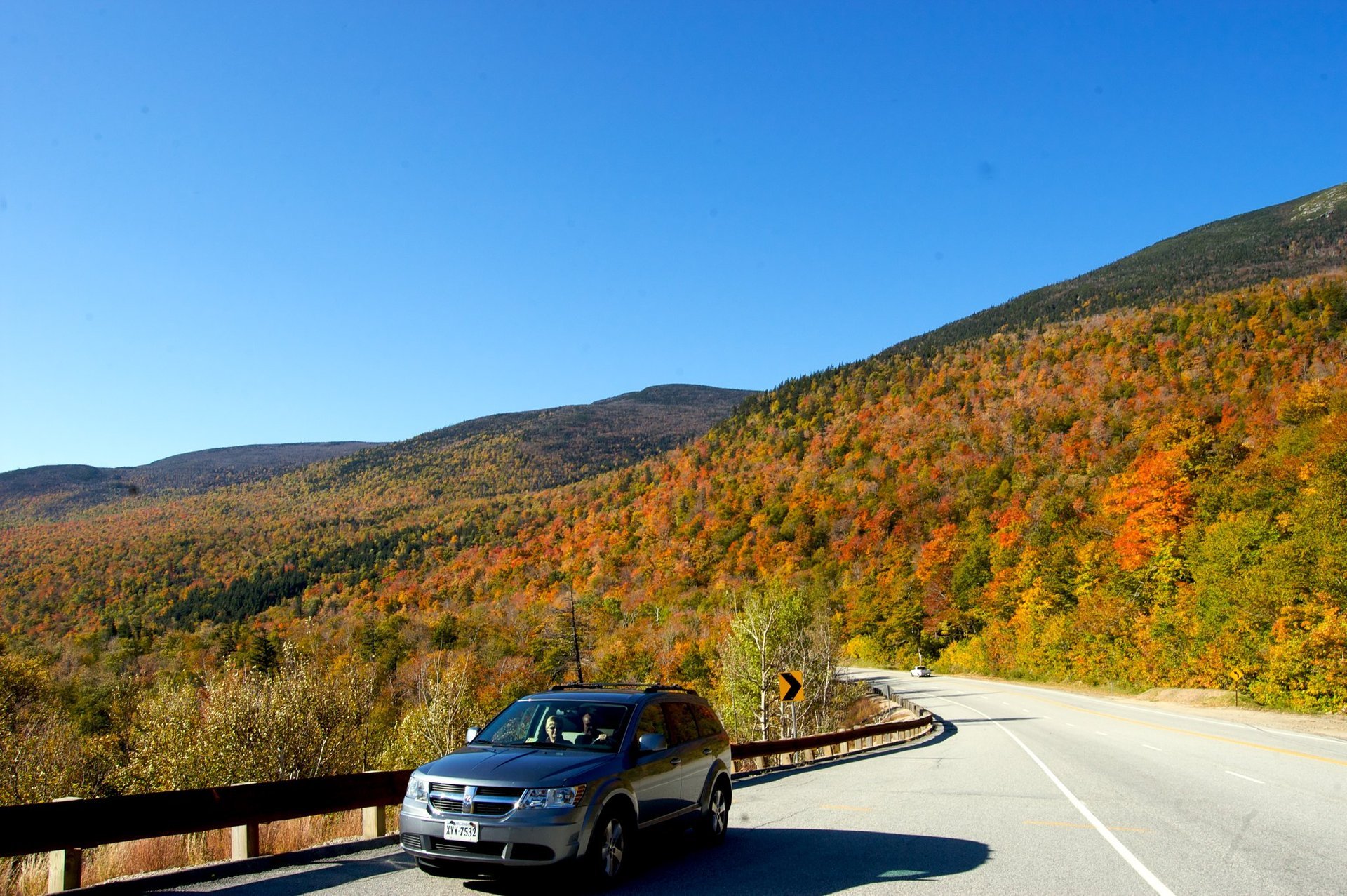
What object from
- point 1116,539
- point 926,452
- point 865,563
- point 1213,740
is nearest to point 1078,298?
point 926,452

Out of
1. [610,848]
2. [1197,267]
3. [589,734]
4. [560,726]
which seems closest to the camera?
[610,848]

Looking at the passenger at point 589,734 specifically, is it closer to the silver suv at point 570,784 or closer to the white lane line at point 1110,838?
the silver suv at point 570,784

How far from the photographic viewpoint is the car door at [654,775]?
7.51m

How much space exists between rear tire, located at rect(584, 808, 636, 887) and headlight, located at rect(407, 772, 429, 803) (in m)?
1.37

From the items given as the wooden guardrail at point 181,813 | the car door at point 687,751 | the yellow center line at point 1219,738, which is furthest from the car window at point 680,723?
the yellow center line at point 1219,738

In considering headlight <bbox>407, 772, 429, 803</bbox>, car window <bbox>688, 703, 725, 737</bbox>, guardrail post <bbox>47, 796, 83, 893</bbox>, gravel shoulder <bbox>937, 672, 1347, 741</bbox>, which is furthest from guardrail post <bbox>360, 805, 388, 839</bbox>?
gravel shoulder <bbox>937, 672, 1347, 741</bbox>

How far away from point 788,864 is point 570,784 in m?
2.44

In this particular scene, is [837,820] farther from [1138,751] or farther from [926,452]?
[926,452]

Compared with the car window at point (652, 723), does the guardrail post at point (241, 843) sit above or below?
below

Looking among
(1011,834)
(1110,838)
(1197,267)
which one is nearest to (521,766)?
(1011,834)

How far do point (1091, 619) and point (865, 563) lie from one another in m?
52.0

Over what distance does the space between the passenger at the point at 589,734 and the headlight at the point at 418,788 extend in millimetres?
1365

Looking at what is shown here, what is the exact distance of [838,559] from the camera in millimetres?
107375

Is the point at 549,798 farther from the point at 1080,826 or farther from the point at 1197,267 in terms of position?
the point at 1197,267
